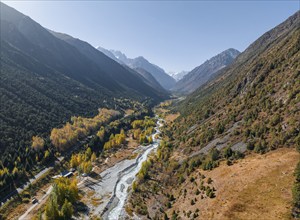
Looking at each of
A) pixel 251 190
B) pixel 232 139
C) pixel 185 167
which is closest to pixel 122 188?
pixel 185 167

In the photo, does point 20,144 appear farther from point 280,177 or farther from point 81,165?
point 280,177

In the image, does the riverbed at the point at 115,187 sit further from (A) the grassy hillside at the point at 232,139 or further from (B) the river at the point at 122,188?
(A) the grassy hillside at the point at 232,139

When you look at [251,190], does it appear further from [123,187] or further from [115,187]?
[115,187]

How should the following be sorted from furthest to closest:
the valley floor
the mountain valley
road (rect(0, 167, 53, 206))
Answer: road (rect(0, 167, 53, 206)) < the mountain valley < the valley floor

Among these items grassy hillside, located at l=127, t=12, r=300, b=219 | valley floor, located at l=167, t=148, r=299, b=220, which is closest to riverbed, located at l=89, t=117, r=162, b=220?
grassy hillside, located at l=127, t=12, r=300, b=219

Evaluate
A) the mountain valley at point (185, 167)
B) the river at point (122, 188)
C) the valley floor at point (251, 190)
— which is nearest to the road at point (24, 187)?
the mountain valley at point (185, 167)

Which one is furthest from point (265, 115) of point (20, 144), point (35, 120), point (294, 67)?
point (35, 120)

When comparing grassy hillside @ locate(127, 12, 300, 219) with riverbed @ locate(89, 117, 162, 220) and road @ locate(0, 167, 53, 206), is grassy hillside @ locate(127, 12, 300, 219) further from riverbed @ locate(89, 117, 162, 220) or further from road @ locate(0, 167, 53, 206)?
road @ locate(0, 167, 53, 206)

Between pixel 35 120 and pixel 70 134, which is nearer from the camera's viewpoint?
pixel 70 134
